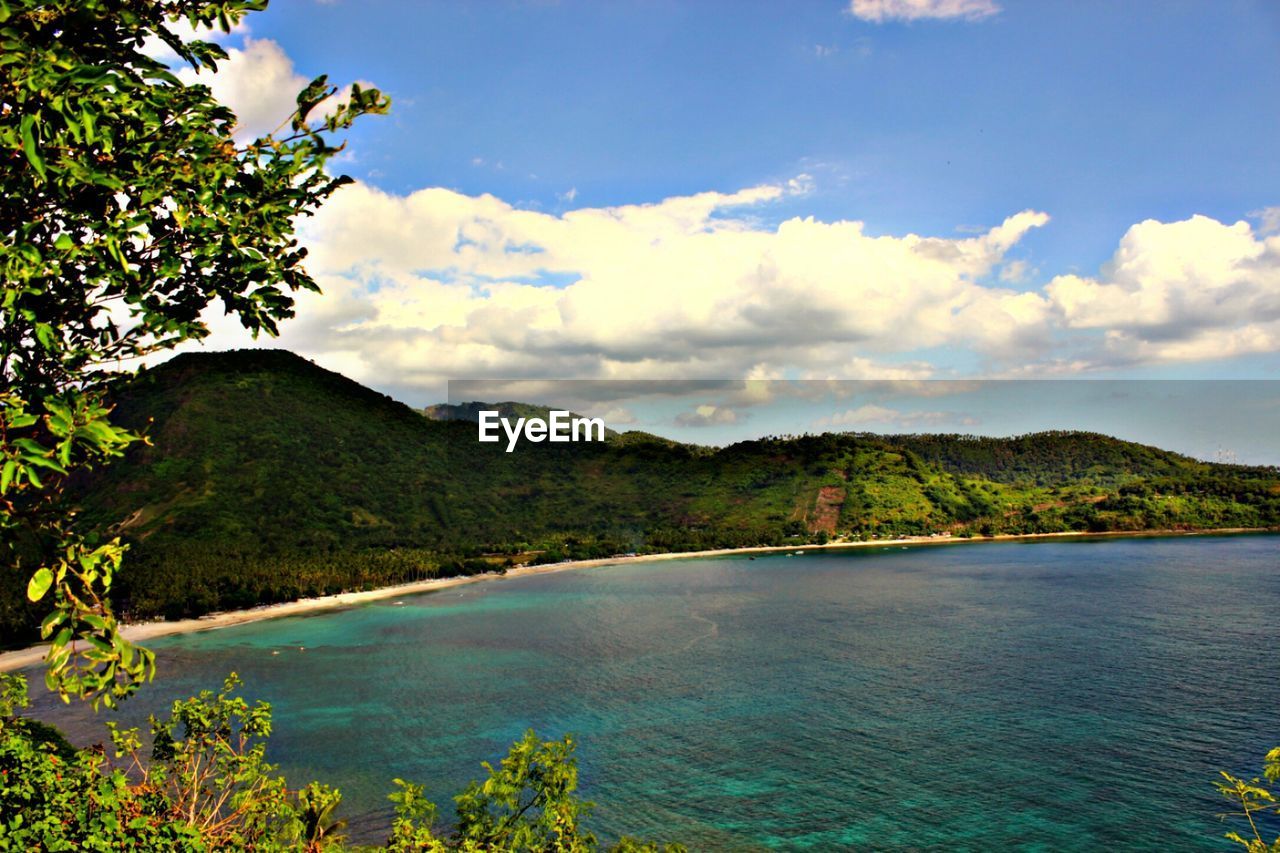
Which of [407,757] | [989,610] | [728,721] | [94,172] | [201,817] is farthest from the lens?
[989,610]

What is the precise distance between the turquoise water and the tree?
46457 millimetres

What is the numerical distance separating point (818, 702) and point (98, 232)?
77.6m

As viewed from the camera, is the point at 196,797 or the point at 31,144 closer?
the point at 31,144

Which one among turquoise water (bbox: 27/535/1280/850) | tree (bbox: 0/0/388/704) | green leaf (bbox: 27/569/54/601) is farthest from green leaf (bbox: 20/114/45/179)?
turquoise water (bbox: 27/535/1280/850)

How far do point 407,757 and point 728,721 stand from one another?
28840 millimetres

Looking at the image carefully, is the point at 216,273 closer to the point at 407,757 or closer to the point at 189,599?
the point at 407,757

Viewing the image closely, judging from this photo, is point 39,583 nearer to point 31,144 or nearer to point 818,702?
point 31,144

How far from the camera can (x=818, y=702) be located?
Result: 7488 centimetres

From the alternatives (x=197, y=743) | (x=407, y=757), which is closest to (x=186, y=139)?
(x=197, y=743)

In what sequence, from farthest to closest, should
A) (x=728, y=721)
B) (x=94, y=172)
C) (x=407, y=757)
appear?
(x=728, y=721) → (x=407, y=757) → (x=94, y=172)

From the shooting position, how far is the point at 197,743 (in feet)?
69.2

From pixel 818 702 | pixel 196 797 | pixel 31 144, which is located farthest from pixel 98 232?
pixel 818 702

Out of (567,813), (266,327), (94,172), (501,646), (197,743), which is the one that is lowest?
(501,646)

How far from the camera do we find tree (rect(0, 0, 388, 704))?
597cm
